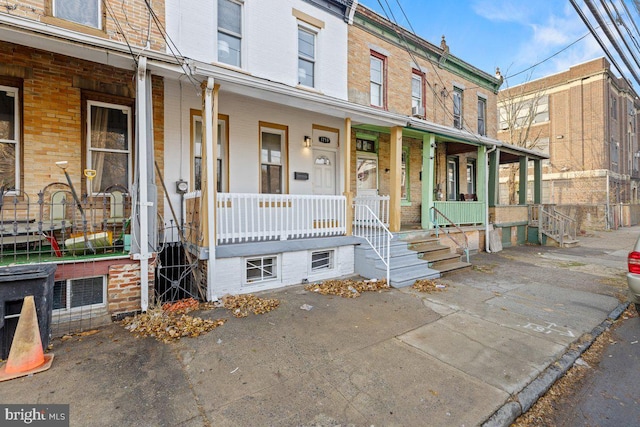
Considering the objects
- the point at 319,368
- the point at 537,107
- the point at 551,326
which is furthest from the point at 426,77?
the point at 537,107

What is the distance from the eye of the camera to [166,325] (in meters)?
4.37

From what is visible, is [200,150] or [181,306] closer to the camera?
[181,306]

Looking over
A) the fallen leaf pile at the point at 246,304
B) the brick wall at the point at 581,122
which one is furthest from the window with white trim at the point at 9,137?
the brick wall at the point at 581,122

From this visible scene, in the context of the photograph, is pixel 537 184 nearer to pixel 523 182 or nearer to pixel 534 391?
pixel 523 182

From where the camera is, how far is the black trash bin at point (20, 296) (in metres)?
3.46

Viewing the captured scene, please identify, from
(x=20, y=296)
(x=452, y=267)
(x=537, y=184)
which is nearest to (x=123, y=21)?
(x=20, y=296)

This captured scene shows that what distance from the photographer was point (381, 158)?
10508 millimetres

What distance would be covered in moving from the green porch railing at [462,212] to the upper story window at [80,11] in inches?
369

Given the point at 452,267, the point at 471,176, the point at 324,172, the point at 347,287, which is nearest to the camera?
the point at 347,287

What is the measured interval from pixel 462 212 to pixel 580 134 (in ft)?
71.9

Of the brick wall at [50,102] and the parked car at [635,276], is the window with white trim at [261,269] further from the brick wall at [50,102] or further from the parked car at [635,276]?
the parked car at [635,276]

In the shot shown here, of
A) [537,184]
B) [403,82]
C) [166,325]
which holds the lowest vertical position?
[166,325]

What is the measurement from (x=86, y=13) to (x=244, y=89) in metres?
3.46

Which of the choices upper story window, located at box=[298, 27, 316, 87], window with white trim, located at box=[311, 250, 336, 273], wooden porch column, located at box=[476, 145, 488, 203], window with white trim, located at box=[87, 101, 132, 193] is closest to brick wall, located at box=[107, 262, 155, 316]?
window with white trim, located at box=[87, 101, 132, 193]
